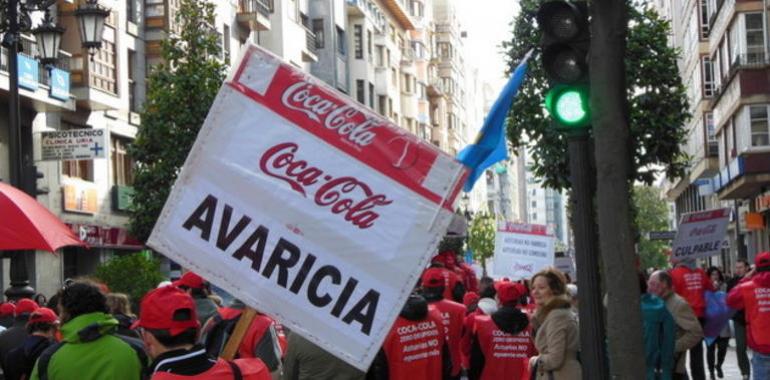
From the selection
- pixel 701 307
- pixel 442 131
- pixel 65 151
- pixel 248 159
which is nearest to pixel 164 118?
pixel 65 151

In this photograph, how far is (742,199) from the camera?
51.7 metres

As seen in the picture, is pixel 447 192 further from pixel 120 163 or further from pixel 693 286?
pixel 120 163

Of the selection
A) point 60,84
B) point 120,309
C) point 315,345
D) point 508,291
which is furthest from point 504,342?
point 60,84

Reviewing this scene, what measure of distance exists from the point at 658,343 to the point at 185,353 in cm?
718

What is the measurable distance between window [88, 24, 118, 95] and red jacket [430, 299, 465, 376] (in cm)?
2455

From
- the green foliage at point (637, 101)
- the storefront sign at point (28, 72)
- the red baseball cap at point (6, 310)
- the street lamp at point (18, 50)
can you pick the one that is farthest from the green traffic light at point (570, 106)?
the storefront sign at point (28, 72)

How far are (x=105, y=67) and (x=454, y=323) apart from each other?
26070 millimetres

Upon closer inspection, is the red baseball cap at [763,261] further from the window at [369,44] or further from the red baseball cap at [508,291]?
the window at [369,44]

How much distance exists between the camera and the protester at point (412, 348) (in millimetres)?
9945

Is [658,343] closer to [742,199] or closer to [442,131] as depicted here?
[742,199]

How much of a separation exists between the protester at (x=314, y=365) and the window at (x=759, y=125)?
118 feet

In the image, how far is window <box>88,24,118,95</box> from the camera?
3562cm

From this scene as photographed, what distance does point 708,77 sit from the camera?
57.6 metres

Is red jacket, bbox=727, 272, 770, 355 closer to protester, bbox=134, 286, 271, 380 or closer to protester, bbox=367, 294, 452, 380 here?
protester, bbox=367, 294, 452, 380
